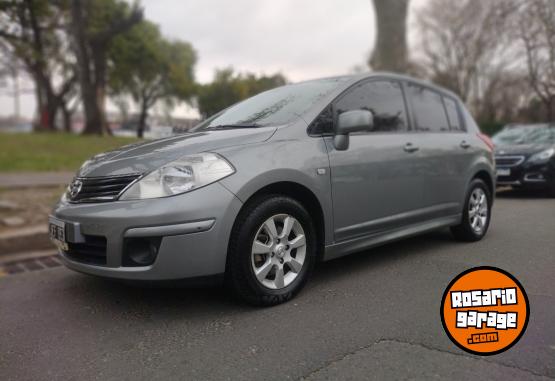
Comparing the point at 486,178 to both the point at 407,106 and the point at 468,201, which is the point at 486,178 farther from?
the point at 407,106

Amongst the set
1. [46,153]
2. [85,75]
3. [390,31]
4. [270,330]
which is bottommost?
[270,330]

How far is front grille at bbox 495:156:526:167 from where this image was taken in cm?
855

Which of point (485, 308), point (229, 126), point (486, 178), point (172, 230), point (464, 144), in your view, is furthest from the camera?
point (486, 178)

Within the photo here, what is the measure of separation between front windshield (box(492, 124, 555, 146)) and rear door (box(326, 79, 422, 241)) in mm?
6209

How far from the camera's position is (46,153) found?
11656 mm

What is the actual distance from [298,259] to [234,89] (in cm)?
4196

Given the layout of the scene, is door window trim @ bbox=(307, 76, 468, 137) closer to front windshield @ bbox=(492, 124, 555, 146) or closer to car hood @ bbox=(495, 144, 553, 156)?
car hood @ bbox=(495, 144, 553, 156)

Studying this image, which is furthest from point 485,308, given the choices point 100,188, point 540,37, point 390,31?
point 540,37

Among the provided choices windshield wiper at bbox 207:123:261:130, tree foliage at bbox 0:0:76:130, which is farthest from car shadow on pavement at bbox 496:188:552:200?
tree foliage at bbox 0:0:76:130

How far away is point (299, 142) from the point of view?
3.23m

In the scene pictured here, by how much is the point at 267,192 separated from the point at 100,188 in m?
1.03

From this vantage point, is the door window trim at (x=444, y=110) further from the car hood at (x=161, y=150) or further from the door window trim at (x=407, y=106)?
the car hood at (x=161, y=150)

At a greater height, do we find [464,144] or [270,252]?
[464,144]

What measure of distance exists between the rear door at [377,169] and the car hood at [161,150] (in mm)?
623
